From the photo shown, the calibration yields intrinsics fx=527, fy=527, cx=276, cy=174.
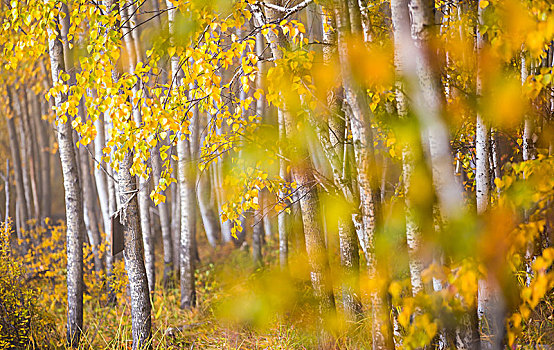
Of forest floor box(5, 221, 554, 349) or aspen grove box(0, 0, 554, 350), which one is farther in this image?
forest floor box(5, 221, 554, 349)

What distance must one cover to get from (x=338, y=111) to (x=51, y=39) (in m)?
2.87

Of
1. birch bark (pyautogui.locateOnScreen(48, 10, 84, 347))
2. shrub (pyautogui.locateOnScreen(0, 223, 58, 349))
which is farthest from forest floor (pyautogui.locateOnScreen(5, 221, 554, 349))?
birch bark (pyautogui.locateOnScreen(48, 10, 84, 347))

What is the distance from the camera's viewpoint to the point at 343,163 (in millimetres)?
4359

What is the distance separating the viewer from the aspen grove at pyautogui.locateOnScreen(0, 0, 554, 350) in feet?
11.4

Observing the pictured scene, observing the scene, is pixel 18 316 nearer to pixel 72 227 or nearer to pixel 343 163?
pixel 72 227

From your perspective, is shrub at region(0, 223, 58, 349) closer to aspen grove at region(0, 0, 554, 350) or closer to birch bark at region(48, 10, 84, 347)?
aspen grove at region(0, 0, 554, 350)

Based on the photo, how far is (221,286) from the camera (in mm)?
8289

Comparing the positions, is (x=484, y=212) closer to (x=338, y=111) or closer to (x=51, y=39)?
(x=338, y=111)

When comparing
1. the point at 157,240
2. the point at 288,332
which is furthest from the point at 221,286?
the point at 157,240

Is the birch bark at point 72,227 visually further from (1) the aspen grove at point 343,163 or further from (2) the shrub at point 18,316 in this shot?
(2) the shrub at point 18,316

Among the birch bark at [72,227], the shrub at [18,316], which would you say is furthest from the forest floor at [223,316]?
the birch bark at [72,227]

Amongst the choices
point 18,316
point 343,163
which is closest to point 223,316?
point 18,316

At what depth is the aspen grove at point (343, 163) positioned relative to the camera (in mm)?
3482

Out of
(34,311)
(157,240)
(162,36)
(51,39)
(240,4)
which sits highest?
(51,39)
